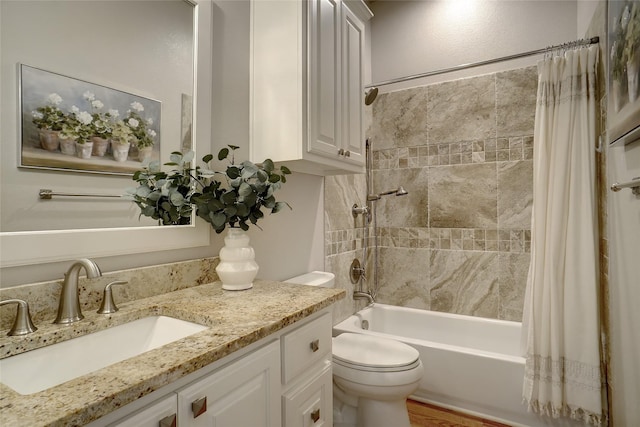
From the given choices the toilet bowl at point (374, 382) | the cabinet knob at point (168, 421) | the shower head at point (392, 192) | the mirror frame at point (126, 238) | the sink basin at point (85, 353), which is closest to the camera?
the cabinet knob at point (168, 421)

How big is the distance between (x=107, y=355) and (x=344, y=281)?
67.4 inches

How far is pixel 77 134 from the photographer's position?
979 millimetres

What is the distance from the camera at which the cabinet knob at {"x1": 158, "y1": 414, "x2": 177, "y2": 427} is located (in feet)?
2.04

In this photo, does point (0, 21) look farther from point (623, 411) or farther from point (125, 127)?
point (623, 411)

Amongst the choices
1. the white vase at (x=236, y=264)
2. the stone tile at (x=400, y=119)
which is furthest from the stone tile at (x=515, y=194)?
the white vase at (x=236, y=264)

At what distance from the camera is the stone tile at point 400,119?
2711 mm

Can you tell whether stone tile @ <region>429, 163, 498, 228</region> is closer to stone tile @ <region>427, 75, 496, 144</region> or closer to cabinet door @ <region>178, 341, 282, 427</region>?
stone tile @ <region>427, 75, 496, 144</region>

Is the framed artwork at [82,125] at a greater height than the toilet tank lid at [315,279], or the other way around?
the framed artwork at [82,125]

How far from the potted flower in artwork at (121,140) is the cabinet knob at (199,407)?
0.79 meters

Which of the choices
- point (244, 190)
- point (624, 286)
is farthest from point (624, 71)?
point (244, 190)

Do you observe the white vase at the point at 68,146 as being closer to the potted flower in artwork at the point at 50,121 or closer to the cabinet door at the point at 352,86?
the potted flower in artwork at the point at 50,121

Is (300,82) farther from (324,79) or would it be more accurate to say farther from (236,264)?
(236,264)

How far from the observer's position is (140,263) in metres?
1.13

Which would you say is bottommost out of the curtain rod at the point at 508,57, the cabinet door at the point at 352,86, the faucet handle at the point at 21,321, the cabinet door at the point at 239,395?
the cabinet door at the point at 239,395
